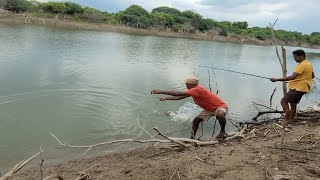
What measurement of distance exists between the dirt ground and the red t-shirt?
720 millimetres

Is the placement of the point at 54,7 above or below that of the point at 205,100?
above

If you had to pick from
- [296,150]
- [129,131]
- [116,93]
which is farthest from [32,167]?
[116,93]

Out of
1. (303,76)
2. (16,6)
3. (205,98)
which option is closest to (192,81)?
(205,98)

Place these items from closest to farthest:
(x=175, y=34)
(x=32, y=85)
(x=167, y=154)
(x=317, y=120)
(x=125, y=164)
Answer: (x=125, y=164) → (x=167, y=154) → (x=317, y=120) → (x=32, y=85) → (x=175, y=34)

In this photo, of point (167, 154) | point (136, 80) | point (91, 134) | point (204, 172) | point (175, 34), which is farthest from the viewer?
point (175, 34)

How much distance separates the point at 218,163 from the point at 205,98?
171 cm

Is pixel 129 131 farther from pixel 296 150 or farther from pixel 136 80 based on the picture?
pixel 136 80

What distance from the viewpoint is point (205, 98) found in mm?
6715

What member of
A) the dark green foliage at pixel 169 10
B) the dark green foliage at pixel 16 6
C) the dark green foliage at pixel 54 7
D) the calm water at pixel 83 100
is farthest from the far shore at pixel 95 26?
the dark green foliage at pixel 169 10

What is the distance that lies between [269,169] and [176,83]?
11491 millimetres

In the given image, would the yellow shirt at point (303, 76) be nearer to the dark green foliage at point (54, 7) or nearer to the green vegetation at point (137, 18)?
the green vegetation at point (137, 18)

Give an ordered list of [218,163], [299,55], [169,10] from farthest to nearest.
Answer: [169,10] < [299,55] < [218,163]

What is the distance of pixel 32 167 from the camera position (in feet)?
21.2

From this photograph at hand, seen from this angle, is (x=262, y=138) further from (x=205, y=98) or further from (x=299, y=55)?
(x=299, y=55)
